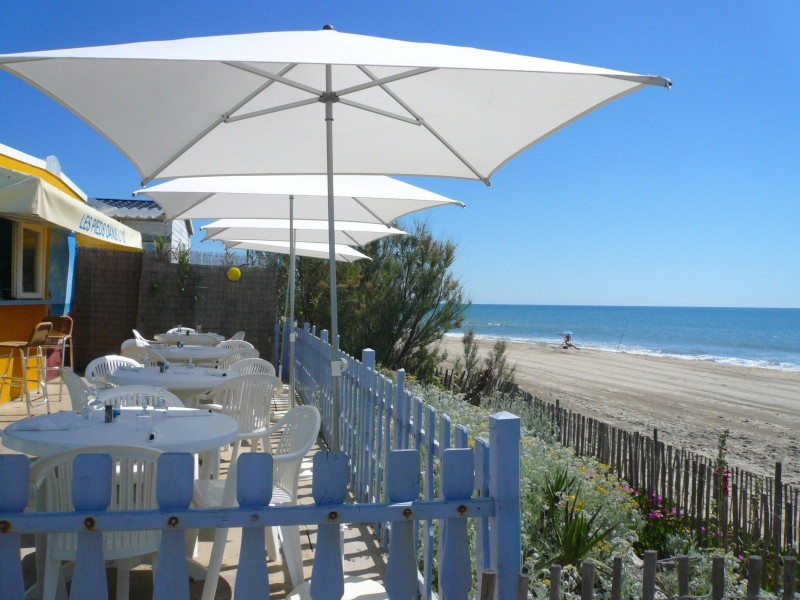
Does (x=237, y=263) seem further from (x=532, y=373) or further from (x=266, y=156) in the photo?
(x=532, y=373)

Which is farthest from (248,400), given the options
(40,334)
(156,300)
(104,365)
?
(156,300)

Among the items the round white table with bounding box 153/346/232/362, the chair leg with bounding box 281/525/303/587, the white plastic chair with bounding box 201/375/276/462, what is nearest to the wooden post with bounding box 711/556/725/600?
the chair leg with bounding box 281/525/303/587

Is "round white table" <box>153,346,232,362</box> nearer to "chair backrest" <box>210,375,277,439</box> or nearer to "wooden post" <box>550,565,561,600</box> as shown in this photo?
"chair backrest" <box>210,375,277,439</box>

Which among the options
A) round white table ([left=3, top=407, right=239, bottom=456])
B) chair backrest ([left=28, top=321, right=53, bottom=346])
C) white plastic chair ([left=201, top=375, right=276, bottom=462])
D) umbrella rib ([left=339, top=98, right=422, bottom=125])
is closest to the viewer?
round white table ([left=3, top=407, right=239, bottom=456])

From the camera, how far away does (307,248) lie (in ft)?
32.6

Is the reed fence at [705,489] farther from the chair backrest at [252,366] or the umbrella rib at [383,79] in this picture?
the umbrella rib at [383,79]

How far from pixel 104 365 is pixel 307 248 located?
435cm

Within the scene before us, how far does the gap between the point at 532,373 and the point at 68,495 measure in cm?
2269

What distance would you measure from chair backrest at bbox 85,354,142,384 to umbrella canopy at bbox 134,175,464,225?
1503 millimetres

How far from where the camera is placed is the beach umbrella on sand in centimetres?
236

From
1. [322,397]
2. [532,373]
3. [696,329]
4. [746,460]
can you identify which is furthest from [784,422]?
[696,329]

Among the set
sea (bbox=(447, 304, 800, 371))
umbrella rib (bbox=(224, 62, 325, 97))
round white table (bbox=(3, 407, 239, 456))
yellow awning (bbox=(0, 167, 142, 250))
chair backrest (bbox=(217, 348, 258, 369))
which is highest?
umbrella rib (bbox=(224, 62, 325, 97))

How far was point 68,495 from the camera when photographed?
233 centimetres

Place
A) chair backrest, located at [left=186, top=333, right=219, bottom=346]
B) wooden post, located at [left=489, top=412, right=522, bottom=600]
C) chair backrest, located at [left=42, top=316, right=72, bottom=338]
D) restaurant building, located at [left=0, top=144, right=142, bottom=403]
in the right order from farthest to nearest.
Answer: chair backrest, located at [left=42, top=316, right=72, bottom=338] < chair backrest, located at [left=186, top=333, right=219, bottom=346] < restaurant building, located at [left=0, top=144, right=142, bottom=403] < wooden post, located at [left=489, top=412, right=522, bottom=600]
